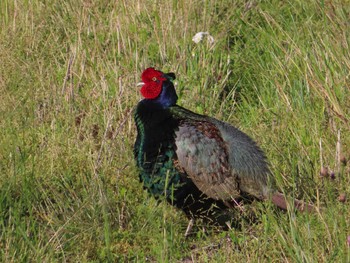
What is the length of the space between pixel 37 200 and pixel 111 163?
0.64m

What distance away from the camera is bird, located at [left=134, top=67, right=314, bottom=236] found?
516 cm

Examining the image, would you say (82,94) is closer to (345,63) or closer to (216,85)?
(216,85)

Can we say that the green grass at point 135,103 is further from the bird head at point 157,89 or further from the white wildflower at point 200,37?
the bird head at point 157,89

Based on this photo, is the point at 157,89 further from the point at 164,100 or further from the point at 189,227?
the point at 189,227

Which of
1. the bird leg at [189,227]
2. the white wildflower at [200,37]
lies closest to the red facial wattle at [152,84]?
the bird leg at [189,227]

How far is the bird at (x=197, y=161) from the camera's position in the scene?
203 inches

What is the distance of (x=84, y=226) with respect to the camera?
15.3 ft

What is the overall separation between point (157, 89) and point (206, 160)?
52cm

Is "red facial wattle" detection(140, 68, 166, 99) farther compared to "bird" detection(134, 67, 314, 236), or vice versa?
"red facial wattle" detection(140, 68, 166, 99)

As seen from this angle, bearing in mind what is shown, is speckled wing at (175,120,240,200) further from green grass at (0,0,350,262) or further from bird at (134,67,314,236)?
Answer: green grass at (0,0,350,262)

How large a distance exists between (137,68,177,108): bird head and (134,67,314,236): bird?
0.06 metres

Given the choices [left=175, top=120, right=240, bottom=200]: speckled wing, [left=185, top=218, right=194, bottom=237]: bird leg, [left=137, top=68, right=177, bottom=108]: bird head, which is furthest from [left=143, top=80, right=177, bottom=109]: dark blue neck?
[left=185, top=218, right=194, bottom=237]: bird leg

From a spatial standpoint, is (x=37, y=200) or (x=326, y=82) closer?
(x=37, y=200)

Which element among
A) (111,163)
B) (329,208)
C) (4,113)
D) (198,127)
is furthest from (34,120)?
(329,208)
